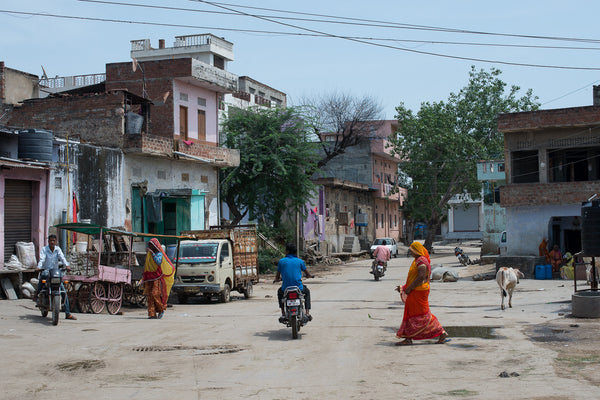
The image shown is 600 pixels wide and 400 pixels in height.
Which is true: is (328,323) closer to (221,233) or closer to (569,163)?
(221,233)

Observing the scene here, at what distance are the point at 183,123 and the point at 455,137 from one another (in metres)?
28.2

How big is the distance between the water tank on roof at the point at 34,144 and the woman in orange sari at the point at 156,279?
6.21m

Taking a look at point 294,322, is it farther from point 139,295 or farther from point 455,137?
point 455,137

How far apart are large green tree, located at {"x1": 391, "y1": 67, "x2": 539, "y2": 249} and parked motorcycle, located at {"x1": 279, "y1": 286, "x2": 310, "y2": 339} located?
4232 centimetres

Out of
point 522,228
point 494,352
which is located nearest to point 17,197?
point 494,352

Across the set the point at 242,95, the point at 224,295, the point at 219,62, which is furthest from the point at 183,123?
the point at 219,62

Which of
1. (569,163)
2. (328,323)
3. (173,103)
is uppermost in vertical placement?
(173,103)

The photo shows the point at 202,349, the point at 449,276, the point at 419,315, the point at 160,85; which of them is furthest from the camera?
the point at 160,85

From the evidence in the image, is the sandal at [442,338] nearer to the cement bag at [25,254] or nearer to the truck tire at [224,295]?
the truck tire at [224,295]

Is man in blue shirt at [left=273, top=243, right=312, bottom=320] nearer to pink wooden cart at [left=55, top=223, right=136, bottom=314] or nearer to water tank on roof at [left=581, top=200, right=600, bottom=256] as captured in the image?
pink wooden cart at [left=55, top=223, right=136, bottom=314]

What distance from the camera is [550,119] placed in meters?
28.5

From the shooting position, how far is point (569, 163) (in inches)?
1168

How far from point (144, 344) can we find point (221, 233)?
10632 millimetres

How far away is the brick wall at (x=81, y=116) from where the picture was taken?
2573 cm
